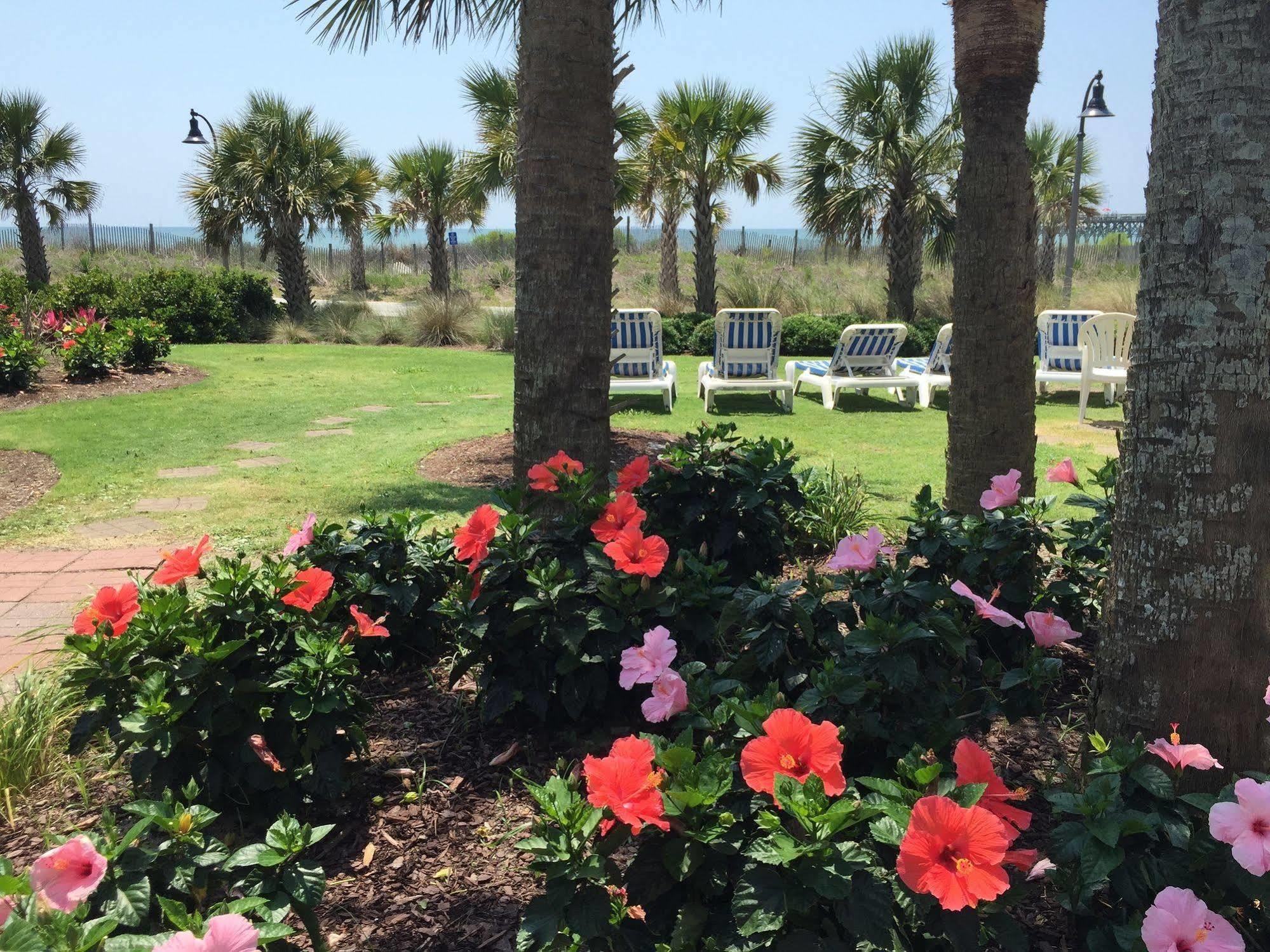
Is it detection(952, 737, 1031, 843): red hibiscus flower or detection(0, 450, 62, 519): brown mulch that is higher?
detection(952, 737, 1031, 843): red hibiscus flower

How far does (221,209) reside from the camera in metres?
19.6

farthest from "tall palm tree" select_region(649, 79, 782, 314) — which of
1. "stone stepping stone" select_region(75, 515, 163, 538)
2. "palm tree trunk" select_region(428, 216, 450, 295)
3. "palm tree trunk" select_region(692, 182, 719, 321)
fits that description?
"stone stepping stone" select_region(75, 515, 163, 538)

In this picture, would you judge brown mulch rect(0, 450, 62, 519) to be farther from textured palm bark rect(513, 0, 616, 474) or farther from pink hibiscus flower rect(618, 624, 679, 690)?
pink hibiscus flower rect(618, 624, 679, 690)

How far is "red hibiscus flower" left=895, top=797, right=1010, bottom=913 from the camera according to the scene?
1282 mm

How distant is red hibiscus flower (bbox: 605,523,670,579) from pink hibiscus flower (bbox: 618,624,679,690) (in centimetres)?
32

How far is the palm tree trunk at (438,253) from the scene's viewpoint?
2250cm

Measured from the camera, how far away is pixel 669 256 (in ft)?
75.0

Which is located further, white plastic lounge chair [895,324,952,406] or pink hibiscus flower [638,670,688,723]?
white plastic lounge chair [895,324,952,406]

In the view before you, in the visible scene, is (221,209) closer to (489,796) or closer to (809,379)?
(809,379)

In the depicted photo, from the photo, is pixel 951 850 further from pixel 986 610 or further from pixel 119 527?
pixel 119 527

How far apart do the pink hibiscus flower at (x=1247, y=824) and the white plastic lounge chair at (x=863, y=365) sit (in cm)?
898

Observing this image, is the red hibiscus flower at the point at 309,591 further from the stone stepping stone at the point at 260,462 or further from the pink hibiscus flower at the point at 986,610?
the stone stepping stone at the point at 260,462

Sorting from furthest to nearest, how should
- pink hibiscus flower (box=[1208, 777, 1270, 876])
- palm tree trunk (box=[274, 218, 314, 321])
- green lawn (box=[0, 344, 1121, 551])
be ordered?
palm tree trunk (box=[274, 218, 314, 321]) → green lawn (box=[0, 344, 1121, 551]) → pink hibiscus flower (box=[1208, 777, 1270, 876])

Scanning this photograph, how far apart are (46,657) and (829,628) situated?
2740mm
